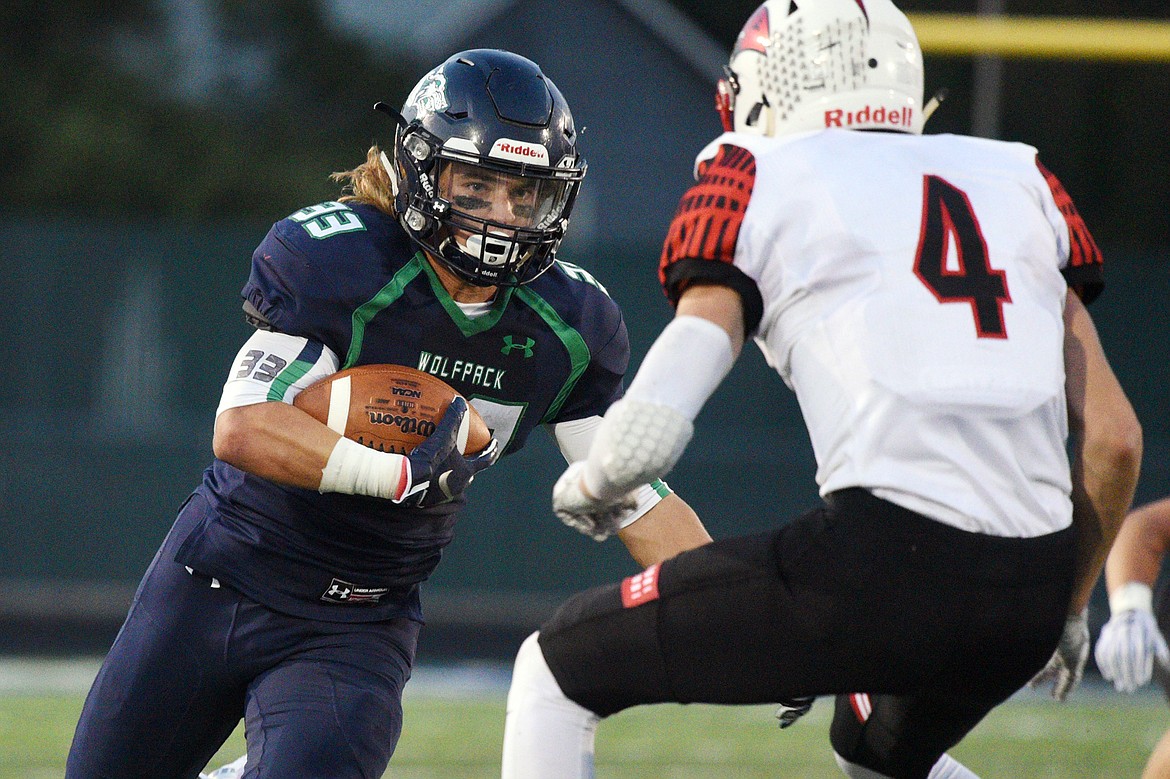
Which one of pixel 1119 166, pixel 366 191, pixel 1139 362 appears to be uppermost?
pixel 366 191

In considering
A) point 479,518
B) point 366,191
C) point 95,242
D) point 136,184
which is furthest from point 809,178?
point 136,184

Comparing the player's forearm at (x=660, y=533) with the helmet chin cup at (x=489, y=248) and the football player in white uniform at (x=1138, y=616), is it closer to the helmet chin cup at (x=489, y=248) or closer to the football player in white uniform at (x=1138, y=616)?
the helmet chin cup at (x=489, y=248)

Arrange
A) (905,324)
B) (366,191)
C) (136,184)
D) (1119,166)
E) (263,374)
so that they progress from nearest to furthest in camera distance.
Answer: (905,324)
(263,374)
(366,191)
(1119,166)
(136,184)

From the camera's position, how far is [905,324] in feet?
7.72

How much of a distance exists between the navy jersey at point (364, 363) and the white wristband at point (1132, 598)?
5.09 feet

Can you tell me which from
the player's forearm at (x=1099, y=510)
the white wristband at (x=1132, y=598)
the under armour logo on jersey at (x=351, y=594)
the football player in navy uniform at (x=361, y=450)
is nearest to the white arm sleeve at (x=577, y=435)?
the football player in navy uniform at (x=361, y=450)

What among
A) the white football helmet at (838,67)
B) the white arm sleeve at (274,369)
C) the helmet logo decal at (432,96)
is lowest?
the white arm sleeve at (274,369)

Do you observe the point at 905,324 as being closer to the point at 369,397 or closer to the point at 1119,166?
the point at 369,397

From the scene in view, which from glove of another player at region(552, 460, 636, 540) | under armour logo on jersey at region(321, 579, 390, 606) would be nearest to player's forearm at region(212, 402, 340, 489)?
under armour logo on jersey at region(321, 579, 390, 606)

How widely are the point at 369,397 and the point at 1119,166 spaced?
966cm

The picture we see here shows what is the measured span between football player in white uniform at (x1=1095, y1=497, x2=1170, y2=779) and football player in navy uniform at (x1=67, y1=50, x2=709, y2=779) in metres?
1.17

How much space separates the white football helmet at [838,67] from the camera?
2594 millimetres

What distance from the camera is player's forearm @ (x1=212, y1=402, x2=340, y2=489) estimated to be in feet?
9.59

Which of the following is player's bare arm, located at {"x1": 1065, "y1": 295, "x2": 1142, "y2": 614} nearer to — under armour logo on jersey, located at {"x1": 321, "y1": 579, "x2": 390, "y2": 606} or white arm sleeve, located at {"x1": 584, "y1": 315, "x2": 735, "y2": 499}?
white arm sleeve, located at {"x1": 584, "y1": 315, "x2": 735, "y2": 499}
